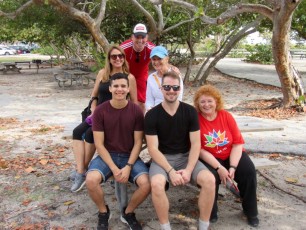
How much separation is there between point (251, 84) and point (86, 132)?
1441 cm

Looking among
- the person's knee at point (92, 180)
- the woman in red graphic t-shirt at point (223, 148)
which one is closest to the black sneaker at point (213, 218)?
the woman in red graphic t-shirt at point (223, 148)

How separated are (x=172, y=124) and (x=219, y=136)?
53 cm

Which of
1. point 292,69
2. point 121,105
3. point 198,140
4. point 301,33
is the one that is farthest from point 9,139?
point 301,33

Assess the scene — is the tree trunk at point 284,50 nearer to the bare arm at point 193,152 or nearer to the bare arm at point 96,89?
the bare arm at point 96,89

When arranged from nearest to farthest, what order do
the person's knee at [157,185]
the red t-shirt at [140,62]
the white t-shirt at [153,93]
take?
Result: 1. the person's knee at [157,185]
2. the white t-shirt at [153,93]
3. the red t-shirt at [140,62]

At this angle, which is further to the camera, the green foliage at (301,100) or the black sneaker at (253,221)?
the green foliage at (301,100)

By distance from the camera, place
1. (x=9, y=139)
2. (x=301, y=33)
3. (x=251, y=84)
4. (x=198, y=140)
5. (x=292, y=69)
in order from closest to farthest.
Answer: (x=198, y=140) < (x=9, y=139) < (x=292, y=69) < (x=251, y=84) < (x=301, y=33)

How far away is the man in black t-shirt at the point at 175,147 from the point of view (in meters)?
3.34

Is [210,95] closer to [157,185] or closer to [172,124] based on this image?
[172,124]

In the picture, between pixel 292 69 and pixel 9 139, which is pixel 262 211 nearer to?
pixel 9 139

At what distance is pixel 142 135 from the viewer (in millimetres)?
3697

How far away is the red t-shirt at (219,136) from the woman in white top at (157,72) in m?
0.56

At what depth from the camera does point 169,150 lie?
3.64 meters

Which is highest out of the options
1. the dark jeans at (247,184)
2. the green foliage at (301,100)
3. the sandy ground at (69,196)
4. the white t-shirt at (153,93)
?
the white t-shirt at (153,93)
